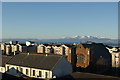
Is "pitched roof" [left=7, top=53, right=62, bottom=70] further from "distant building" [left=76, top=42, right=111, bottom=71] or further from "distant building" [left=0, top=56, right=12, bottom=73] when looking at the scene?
"distant building" [left=76, top=42, right=111, bottom=71]

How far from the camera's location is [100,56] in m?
35.3

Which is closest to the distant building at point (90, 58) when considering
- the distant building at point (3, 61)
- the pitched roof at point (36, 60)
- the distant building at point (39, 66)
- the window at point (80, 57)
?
the window at point (80, 57)

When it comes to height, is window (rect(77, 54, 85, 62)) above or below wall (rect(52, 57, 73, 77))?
above

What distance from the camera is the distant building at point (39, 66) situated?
26.9 meters

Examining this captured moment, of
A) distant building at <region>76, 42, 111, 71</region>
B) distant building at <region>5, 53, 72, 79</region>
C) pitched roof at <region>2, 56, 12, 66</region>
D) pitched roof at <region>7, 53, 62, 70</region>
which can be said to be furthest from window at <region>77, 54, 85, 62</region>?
pitched roof at <region>2, 56, 12, 66</region>

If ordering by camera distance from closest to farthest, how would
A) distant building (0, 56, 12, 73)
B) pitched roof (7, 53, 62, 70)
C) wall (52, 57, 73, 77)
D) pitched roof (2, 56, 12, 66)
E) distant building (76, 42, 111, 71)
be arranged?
wall (52, 57, 73, 77) → pitched roof (7, 53, 62, 70) → distant building (76, 42, 111, 71) → distant building (0, 56, 12, 73) → pitched roof (2, 56, 12, 66)

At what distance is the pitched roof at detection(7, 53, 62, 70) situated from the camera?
27.6m

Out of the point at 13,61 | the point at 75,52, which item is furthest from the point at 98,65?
the point at 13,61

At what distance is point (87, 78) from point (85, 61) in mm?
10681

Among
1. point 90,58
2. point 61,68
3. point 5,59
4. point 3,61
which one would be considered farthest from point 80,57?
point 3,61

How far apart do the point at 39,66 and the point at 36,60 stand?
1.70 m

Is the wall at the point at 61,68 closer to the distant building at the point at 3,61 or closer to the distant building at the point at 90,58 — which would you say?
the distant building at the point at 90,58

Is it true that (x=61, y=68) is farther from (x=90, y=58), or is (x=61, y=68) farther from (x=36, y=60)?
(x=90, y=58)

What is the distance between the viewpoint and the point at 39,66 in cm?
2817
